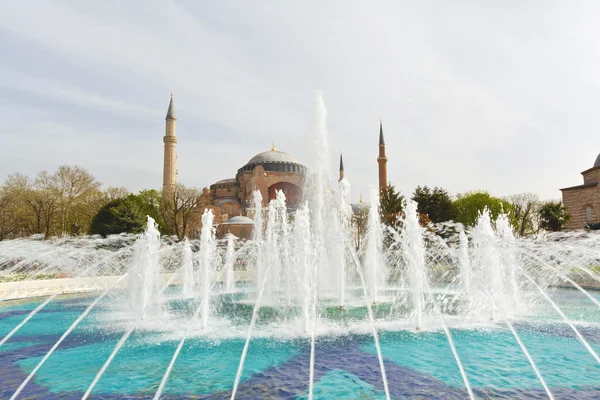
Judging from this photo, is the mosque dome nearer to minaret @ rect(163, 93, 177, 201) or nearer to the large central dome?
the large central dome

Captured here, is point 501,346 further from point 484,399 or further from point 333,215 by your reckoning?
point 333,215

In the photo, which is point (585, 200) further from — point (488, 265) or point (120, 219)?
point (120, 219)

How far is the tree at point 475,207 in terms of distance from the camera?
35.4 m

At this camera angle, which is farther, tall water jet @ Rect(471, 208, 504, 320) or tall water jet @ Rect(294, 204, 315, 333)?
tall water jet @ Rect(471, 208, 504, 320)

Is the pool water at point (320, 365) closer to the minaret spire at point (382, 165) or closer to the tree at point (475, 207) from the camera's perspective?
the tree at point (475, 207)

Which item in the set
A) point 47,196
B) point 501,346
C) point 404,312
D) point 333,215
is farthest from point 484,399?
point 47,196

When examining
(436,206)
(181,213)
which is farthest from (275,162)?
(436,206)

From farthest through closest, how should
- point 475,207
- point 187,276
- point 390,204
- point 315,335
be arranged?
point 475,207 → point 390,204 → point 187,276 → point 315,335

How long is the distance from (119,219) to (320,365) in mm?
23522

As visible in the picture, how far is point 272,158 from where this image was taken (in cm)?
5319

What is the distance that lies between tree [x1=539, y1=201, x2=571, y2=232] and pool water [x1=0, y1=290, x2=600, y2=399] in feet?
111

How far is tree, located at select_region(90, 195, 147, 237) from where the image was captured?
2580cm

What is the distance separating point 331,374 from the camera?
5.03 meters

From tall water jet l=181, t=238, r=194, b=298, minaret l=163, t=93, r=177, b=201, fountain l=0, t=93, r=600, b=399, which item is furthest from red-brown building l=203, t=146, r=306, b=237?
fountain l=0, t=93, r=600, b=399
